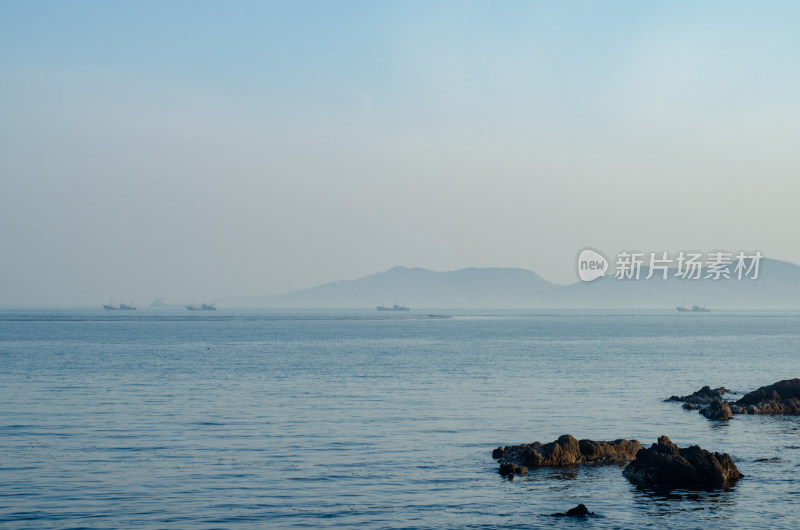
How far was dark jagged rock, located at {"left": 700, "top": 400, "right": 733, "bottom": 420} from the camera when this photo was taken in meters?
50.9

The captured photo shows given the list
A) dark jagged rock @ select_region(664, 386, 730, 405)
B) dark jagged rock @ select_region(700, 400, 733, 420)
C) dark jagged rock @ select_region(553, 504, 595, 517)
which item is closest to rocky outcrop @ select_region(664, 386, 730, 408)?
dark jagged rock @ select_region(664, 386, 730, 405)

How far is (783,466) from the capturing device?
1419 inches

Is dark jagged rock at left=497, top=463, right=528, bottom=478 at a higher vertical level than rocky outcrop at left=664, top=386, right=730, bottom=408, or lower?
lower

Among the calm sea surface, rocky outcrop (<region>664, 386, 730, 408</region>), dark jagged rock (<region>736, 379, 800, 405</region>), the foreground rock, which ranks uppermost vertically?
dark jagged rock (<region>736, 379, 800, 405</region>)

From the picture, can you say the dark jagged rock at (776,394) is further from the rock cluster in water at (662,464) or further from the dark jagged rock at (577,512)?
the dark jagged rock at (577,512)

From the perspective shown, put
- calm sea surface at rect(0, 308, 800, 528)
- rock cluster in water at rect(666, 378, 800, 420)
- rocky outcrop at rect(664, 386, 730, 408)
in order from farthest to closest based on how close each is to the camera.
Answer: rocky outcrop at rect(664, 386, 730, 408), rock cluster in water at rect(666, 378, 800, 420), calm sea surface at rect(0, 308, 800, 528)

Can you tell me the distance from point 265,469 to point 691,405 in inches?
1329

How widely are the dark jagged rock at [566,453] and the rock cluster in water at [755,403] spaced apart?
54.7ft

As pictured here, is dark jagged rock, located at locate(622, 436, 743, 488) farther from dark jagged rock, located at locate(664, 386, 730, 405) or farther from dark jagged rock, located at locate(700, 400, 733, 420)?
dark jagged rock, located at locate(664, 386, 730, 405)

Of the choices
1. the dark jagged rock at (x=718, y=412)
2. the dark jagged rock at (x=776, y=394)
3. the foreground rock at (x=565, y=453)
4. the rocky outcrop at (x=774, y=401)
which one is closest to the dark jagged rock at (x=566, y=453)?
the foreground rock at (x=565, y=453)

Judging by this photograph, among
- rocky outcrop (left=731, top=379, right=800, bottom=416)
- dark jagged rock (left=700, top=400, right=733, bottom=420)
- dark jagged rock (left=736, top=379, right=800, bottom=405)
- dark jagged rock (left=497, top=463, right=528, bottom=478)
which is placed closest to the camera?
dark jagged rock (left=497, top=463, right=528, bottom=478)

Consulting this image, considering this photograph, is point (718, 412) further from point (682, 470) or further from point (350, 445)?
point (350, 445)

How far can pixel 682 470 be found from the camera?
106 feet

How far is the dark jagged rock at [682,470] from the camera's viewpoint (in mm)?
32438
